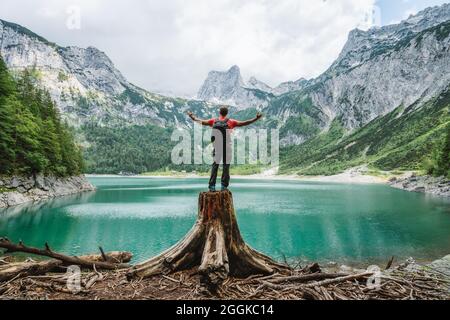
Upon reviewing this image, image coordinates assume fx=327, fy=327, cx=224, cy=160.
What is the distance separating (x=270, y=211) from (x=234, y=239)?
48865 mm

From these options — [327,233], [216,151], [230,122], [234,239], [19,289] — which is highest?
[230,122]

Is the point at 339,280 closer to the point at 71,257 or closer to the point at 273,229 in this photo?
the point at 71,257

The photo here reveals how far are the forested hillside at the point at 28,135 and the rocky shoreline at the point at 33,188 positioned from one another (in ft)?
5.14

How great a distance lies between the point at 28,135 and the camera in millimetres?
59312

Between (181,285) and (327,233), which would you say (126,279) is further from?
(327,233)

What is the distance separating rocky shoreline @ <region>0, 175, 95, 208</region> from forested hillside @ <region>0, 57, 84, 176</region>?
5.14ft

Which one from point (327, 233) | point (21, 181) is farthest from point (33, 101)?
point (327, 233)

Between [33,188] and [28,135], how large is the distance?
10.5 meters

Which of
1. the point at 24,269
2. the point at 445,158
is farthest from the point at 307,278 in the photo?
the point at 445,158

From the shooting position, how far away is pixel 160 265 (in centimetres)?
893

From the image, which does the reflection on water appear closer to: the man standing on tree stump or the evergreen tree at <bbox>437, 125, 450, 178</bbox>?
the man standing on tree stump

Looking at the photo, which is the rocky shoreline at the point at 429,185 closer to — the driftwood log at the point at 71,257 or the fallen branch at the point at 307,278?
the fallen branch at the point at 307,278

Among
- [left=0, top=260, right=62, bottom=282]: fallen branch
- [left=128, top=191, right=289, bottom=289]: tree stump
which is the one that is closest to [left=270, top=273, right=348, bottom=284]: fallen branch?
[left=128, top=191, right=289, bottom=289]: tree stump

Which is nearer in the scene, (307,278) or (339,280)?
(339,280)
